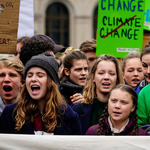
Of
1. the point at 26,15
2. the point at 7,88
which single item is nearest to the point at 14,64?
the point at 7,88

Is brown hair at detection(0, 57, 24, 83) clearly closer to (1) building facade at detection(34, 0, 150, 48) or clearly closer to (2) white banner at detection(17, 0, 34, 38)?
(2) white banner at detection(17, 0, 34, 38)

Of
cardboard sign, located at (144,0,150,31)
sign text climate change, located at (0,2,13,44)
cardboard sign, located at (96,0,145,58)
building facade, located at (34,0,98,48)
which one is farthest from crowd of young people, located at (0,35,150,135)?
building facade, located at (34,0,98,48)

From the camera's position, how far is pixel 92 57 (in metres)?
4.89

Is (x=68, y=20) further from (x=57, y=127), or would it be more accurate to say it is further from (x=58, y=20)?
(x=57, y=127)

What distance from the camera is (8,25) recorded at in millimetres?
3010

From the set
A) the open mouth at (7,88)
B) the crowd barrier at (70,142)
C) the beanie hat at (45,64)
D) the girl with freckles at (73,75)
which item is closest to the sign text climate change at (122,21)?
the girl with freckles at (73,75)

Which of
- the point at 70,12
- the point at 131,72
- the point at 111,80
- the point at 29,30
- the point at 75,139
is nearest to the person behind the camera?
the point at 75,139

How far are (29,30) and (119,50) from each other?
4.26 ft

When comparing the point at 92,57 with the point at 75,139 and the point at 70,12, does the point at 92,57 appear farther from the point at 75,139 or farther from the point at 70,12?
the point at 70,12

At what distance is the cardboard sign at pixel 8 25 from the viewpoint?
300 centimetres

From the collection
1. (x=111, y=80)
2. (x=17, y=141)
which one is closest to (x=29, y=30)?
(x=111, y=80)

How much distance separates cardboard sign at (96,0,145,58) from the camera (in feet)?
14.2

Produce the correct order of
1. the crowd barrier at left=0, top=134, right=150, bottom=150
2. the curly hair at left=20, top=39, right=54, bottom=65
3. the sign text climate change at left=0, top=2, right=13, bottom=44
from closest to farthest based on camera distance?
the crowd barrier at left=0, top=134, right=150, bottom=150 < the sign text climate change at left=0, top=2, right=13, bottom=44 < the curly hair at left=20, top=39, right=54, bottom=65

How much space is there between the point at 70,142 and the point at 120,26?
97.0 inches
